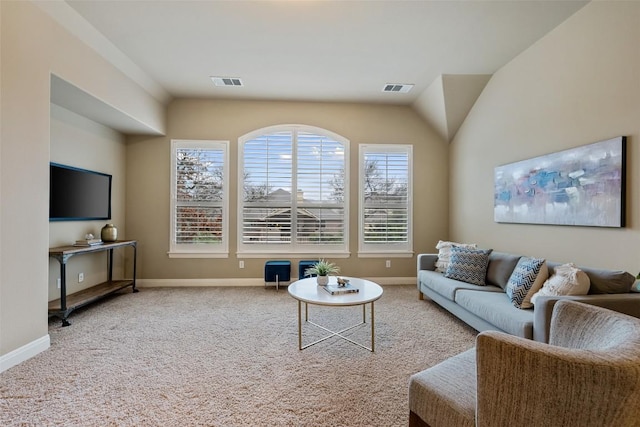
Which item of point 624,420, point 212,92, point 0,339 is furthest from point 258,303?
point 624,420

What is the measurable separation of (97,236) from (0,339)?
2194mm

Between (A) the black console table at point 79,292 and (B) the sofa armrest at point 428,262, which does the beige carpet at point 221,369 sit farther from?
(B) the sofa armrest at point 428,262

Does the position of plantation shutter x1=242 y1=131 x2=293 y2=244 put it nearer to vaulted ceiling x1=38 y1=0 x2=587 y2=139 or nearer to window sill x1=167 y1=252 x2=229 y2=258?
window sill x1=167 y1=252 x2=229 y2=258

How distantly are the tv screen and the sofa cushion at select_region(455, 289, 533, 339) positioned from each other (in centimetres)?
461

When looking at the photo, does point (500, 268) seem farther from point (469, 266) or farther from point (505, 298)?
point (505, 298)

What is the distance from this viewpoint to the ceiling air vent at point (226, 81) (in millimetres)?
4008

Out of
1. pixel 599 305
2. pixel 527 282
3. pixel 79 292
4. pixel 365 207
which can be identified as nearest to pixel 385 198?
pixel 365 207

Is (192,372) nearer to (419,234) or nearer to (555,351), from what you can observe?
(555,351)

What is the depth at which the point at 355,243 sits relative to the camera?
16.2 feet

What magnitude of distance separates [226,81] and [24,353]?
3.63 meters

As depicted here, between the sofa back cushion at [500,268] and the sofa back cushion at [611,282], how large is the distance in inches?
33.3

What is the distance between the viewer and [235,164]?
189 inches

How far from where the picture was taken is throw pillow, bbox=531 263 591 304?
218 cm

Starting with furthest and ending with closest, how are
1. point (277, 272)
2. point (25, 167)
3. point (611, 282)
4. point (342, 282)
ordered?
point (277, 272), point (342, 282), point (25, 167), point (611, 282)
